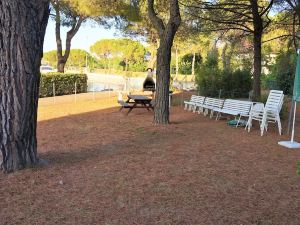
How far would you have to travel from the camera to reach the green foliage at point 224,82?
17.0 metres

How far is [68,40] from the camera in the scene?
24.6 meters

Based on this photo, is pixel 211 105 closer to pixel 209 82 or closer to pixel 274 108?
pixel 274 108

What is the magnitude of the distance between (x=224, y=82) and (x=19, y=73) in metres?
13.2

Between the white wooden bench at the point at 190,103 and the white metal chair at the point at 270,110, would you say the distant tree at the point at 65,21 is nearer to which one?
the white wooden bench at the point at 190,103

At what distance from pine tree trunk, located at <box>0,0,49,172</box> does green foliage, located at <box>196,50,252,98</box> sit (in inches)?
472

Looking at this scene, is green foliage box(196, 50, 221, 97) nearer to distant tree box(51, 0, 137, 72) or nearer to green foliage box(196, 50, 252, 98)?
green foliage box(196, 50, 252, 98)

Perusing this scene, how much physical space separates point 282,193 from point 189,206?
51.5 inches

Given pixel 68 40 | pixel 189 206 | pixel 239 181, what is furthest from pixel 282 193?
pixel 68 40

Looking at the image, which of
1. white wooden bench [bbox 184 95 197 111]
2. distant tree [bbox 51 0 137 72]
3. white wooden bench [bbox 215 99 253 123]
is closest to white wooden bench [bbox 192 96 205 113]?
white wooden bench [bbox 184 95 197 111]

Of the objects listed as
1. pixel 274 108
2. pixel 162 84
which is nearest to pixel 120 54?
pixel 162 84

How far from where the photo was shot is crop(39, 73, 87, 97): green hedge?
60.7ft

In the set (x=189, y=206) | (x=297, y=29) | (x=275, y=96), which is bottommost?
(x=189, y=206)

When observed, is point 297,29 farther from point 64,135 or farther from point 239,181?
point 239,181

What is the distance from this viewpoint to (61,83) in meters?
19.8
